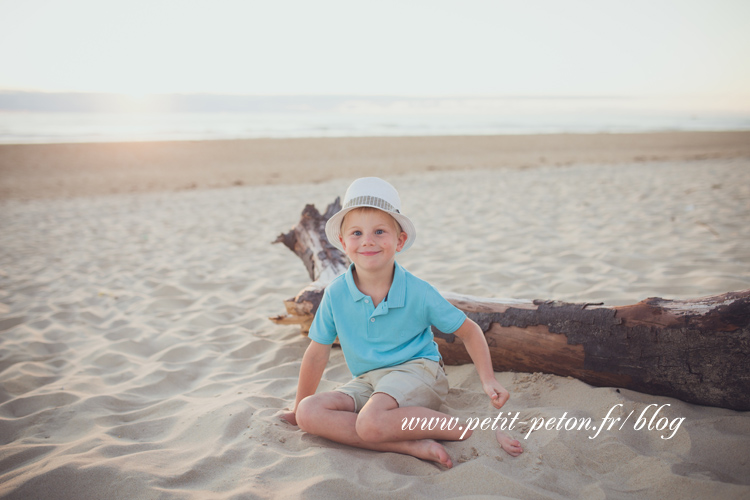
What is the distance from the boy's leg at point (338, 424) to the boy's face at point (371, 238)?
0.64 meters

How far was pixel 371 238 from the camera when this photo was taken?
2.02m

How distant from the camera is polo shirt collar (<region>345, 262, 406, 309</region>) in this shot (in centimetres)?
206

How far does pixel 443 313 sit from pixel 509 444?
612mm

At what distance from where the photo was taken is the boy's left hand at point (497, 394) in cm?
189

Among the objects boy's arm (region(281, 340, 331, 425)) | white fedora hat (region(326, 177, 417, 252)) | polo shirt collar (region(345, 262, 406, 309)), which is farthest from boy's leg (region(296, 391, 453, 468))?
white fedora hat (region(326, 177, 417, 252))

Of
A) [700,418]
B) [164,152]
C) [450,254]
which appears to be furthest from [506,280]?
[164,152]

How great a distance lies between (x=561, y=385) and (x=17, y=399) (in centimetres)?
306

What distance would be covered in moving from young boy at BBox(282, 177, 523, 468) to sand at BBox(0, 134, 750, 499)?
0.12 metres

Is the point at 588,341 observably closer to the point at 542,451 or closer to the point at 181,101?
the point at 542,451

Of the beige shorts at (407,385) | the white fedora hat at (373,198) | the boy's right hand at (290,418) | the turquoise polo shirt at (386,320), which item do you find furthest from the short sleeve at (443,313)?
the boy's right hand at (290,418)

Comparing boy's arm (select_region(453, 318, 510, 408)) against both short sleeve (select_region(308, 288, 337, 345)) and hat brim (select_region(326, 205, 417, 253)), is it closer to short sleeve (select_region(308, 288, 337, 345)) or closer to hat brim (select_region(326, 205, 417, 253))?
hat brim (select_region(326, 205, 417, 253))

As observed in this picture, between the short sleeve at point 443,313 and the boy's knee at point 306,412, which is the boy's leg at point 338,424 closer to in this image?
the boy's knee at point 306,412

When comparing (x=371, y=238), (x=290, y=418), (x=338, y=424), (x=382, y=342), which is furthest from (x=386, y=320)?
(x=290, y=418)

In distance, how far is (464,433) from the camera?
2045mm
